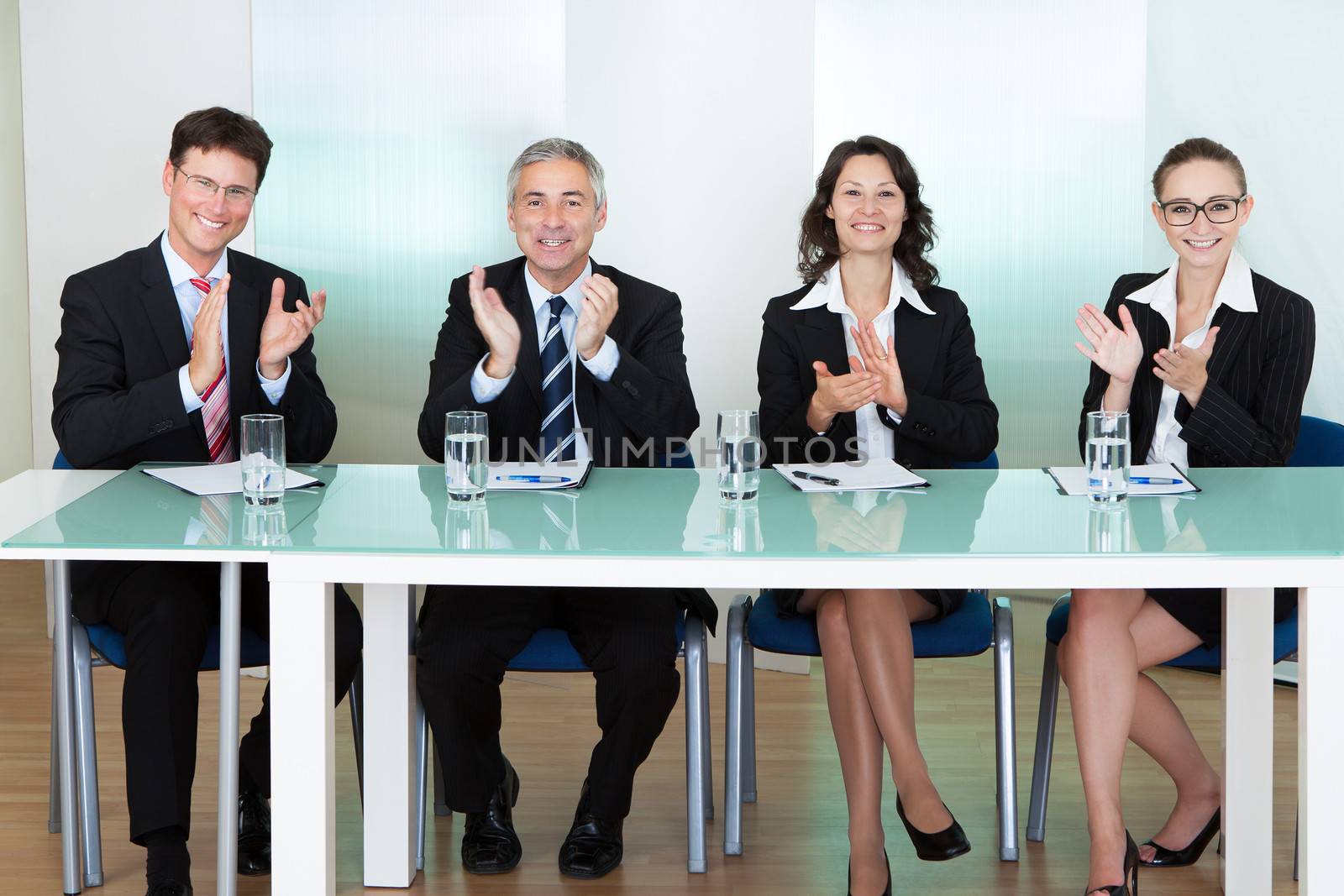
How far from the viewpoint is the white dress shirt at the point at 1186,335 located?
3027mm

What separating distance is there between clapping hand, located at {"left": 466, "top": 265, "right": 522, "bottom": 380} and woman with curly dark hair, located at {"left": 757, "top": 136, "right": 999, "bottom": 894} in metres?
0.61

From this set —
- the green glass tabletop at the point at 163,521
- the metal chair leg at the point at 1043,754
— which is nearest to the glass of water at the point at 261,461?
the green glass tabletop at the point at 163,521

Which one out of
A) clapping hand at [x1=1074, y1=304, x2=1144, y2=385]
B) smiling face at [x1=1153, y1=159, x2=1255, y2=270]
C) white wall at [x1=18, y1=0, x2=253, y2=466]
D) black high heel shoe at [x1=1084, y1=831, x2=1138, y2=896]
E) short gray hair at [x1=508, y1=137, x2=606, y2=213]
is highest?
white wall at [x1=18, y1=0, x2=253, y2=466]

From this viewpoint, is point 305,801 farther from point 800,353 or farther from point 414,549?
point 800,353

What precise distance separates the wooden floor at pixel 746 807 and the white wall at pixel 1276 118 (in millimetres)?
1179

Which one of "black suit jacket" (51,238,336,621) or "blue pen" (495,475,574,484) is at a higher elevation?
"black suit jacket" (51,238,336,621)

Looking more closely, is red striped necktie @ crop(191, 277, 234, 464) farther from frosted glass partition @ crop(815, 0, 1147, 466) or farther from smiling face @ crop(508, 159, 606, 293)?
frosted glass partition @ crop(815, 0, 1147, 466)

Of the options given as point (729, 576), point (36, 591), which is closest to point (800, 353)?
point (729, 576)

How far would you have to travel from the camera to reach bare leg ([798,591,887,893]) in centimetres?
260

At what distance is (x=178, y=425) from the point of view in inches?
110

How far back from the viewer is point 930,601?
280cm

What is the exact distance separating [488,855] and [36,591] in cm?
273

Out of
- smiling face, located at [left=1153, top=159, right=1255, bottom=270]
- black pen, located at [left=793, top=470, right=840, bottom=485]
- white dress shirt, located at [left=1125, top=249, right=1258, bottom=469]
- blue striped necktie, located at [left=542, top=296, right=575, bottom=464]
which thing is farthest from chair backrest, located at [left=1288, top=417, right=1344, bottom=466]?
blue striped necktie, located at [left=542, top=296, right=575, bottom=464]

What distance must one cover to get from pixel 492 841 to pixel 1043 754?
3.74ft
